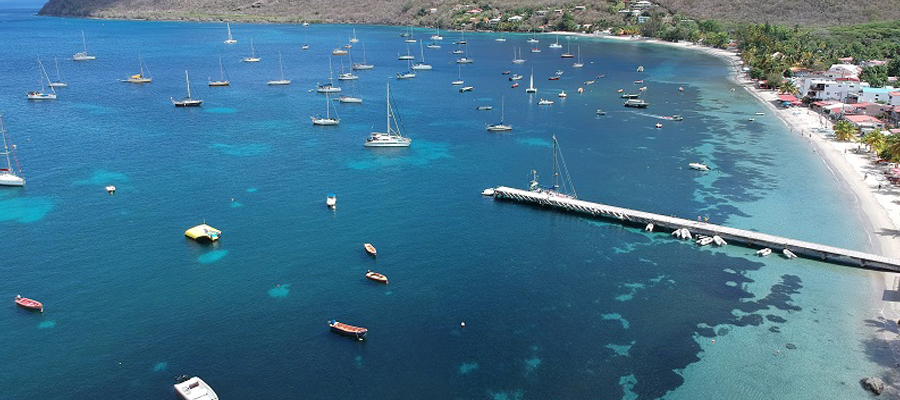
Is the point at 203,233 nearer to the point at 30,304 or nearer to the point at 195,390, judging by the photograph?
the point at 30,304

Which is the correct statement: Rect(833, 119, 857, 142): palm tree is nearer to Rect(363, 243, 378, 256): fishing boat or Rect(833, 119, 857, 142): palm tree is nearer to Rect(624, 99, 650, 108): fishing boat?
Rect(624, 99, 650, 108): fishing boat

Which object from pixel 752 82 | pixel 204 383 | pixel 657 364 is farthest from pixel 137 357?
pixel 752 82

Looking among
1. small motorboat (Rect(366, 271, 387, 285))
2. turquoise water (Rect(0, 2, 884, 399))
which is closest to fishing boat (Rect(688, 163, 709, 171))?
turquoise water (Rect(0, 2, 884, 399))

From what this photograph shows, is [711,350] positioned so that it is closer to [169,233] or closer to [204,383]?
[204,383]

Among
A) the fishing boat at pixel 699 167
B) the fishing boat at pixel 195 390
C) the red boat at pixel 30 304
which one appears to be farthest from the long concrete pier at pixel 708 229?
the red boat at pixel 30 304

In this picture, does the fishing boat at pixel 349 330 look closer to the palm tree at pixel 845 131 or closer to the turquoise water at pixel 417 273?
the turquoise water at pixel 417 273

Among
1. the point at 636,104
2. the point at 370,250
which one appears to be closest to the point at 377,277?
the point at 370,250
